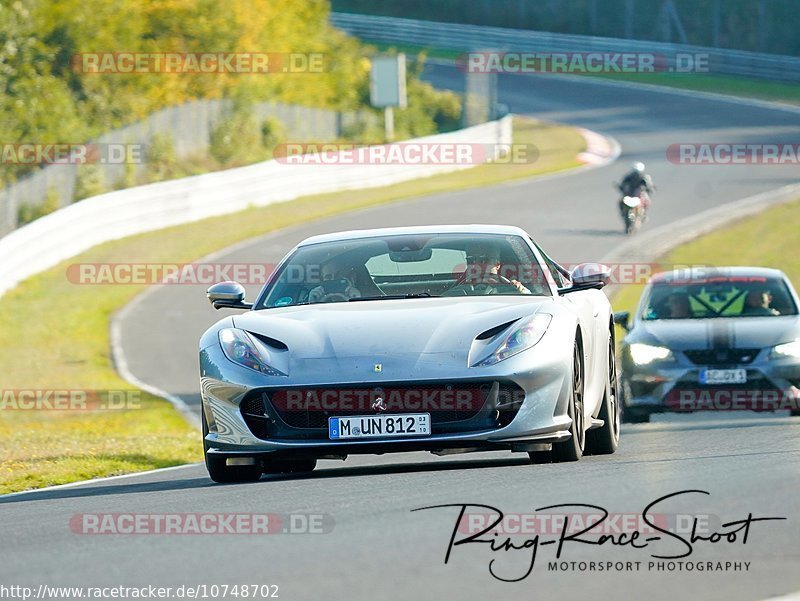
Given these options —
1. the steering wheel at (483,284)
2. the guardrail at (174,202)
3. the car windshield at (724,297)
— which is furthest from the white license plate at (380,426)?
the guardrail at (174,202)

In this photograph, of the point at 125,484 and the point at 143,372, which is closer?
the point at 125,484

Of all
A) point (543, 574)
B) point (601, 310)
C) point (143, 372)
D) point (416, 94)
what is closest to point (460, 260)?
point (601, 310)

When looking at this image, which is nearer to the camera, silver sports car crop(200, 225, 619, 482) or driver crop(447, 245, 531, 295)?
silver sports car crop(200, 225, 619, 482)

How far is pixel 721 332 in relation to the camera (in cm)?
1415

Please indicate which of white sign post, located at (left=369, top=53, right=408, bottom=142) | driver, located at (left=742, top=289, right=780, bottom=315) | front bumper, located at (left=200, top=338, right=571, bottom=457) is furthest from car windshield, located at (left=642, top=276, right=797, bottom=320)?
white sign post, located at (left=369, top=53, right=408, bottom=142)

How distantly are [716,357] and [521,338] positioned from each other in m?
5.74

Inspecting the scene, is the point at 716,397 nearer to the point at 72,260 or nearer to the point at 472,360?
the point at 472,360

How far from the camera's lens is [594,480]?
8031mm

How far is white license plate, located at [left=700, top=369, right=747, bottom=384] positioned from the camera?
13.8 m

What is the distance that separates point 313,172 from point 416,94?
1949cm

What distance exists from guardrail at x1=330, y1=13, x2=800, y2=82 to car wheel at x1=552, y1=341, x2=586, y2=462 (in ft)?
176

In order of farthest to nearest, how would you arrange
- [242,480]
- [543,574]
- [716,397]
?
[716,397] → [242,480] → [543,574]

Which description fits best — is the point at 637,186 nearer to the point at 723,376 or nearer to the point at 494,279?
the point at 723,376

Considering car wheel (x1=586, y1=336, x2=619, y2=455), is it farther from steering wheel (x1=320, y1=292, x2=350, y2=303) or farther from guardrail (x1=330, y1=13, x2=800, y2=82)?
guardrail (x1=330, y1=13, x2=800, y2=82)
